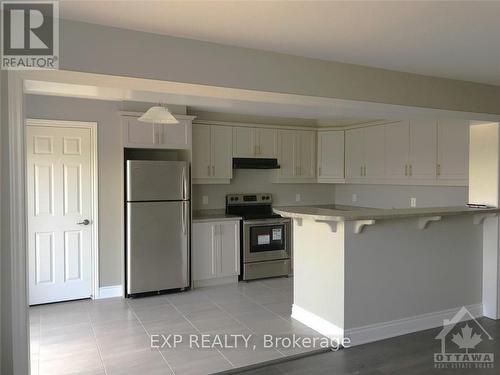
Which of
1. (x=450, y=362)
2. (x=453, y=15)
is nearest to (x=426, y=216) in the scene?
(x=450, y=362)

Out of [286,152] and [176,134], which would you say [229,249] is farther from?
[286,152]

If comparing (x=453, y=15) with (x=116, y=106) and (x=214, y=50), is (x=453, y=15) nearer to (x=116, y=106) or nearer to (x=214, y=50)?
(x=214, y=50)

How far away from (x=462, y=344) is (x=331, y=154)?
3390mm

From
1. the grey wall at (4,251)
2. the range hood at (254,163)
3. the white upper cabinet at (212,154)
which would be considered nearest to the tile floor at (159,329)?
the grey wall at (4,251)

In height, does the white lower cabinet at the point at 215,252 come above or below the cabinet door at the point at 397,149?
below

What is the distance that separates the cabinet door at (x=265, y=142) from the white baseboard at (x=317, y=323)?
2.57 metres

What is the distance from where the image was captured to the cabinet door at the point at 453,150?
4449 millimetres

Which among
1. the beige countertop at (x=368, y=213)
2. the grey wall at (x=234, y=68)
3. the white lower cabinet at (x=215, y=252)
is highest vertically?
the grey wall at (x=234, y=68)

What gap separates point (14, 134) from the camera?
6.93ft

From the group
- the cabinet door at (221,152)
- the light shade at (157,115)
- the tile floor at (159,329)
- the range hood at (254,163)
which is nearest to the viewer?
the tile floor at (159,329)

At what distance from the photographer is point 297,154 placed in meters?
6.08

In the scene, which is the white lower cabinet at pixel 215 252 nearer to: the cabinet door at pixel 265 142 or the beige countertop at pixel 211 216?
the beige countertop at pixel 211 216

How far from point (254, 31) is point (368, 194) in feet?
14.0

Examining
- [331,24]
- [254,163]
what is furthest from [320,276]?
[254,163]
